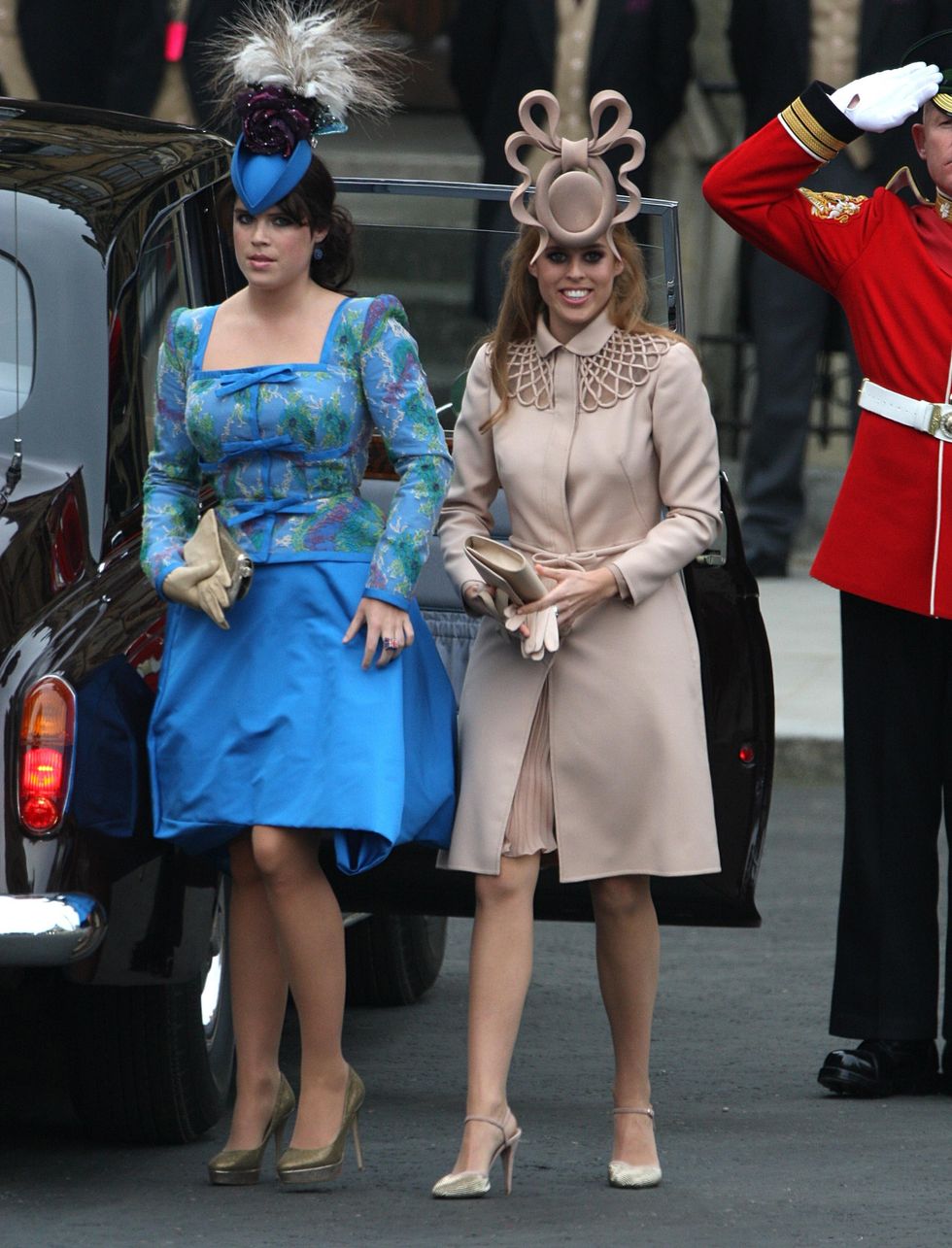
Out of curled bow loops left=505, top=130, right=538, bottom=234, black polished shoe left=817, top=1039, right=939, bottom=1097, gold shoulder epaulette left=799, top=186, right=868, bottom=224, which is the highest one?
curled bow loops left=505, top=130, right=538, bottom=234

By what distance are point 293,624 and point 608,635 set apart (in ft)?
1.79

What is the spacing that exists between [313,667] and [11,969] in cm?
74

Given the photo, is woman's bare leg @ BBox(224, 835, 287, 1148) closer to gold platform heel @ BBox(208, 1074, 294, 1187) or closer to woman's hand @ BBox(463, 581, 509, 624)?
gold platform heel @ BBox(208, 1074, 294, 1187)

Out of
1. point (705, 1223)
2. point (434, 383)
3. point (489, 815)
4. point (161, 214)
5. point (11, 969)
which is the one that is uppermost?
point (161, 214)

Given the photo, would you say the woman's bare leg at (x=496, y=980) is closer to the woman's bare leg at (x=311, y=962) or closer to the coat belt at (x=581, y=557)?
the woman's bare leg at (x=311, y=962)

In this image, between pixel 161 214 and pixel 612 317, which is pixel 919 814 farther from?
pixel 161 214

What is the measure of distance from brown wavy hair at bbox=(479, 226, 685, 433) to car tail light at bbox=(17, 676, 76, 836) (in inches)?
35.4

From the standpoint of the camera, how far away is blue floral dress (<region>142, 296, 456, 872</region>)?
4480mm

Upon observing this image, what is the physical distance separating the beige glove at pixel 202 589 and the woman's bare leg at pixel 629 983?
810mm

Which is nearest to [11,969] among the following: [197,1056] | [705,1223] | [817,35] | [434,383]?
[197,1056]

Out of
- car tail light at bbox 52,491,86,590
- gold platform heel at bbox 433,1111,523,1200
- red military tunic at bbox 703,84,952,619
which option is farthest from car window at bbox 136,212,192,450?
gold platform heel at bbox 433,1111,523,1200

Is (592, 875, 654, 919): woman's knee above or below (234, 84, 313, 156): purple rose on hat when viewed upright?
below

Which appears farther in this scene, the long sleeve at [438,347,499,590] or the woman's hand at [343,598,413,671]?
the long sleeve at [438,347,499,590]

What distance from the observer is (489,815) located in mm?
4590
